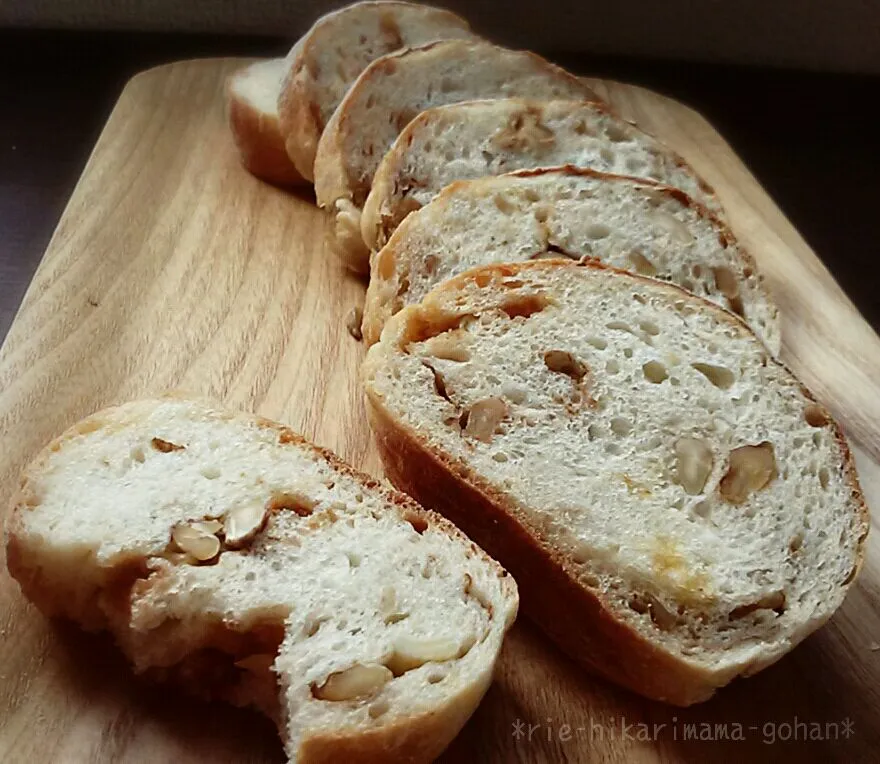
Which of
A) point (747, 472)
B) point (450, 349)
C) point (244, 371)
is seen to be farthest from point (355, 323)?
point (747, 472)

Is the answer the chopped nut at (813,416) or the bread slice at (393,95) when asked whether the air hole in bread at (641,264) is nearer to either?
the chopped nut at (813,416)

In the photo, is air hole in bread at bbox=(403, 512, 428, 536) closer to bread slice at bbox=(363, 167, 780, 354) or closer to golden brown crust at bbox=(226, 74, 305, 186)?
bread slice at bbox=(363, 167, 780, 354)

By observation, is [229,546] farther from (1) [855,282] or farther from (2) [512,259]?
(1) [855,282]

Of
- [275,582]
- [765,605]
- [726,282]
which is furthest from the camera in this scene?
[726,282]

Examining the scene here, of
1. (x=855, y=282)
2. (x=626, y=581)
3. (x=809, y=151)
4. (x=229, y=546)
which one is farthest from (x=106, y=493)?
(x=809, y=151)

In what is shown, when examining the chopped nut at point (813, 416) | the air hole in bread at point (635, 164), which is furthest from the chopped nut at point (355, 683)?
the air hole in bread at point (635, 164)

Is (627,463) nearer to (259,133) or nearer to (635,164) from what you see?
(635,164)

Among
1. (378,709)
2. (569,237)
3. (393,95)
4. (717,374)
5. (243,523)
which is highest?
(393,95)
